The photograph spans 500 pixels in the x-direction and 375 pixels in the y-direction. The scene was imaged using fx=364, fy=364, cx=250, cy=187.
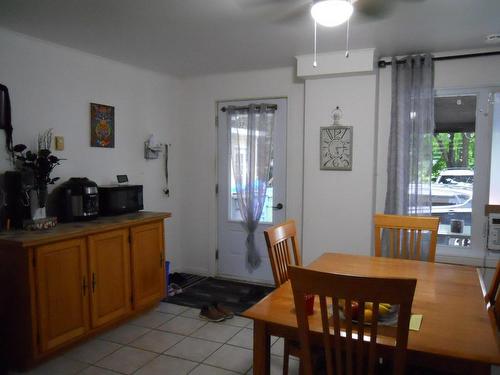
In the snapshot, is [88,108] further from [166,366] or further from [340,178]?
[340,178]

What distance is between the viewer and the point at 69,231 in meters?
2.52

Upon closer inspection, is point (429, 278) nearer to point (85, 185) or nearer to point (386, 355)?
point (386, 355)

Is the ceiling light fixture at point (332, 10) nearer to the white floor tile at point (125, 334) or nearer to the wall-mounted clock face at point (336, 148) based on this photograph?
the wall-mounted clock face at point (336, 148)

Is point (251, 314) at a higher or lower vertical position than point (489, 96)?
lower

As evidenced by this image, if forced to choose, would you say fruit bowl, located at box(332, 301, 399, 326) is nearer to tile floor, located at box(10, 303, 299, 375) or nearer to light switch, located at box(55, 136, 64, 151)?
tile floor, located at box(10, 303, 299, 375)

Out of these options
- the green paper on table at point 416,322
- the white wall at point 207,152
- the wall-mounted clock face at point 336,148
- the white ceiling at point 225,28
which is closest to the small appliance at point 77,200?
the white ceiling at point 225,28

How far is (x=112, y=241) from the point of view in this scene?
2.88 metres

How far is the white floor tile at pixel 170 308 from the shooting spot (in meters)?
3.36

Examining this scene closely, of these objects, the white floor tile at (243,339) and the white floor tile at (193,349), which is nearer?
the white floor tile at (193,349)

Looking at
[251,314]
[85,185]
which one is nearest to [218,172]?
[85,185]

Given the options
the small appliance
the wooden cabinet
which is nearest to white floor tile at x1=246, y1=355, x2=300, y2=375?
the wooden cabinet

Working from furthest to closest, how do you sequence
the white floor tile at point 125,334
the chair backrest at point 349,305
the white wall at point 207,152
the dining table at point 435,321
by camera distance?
1. the white wall at point 207,152
2. the white floor tile at point 125,334
3. the dining table at point 435,321
4. the chair backrest at point 349,305

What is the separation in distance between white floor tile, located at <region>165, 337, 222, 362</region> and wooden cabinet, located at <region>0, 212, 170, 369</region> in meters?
0.59

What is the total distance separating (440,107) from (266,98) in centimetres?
172
